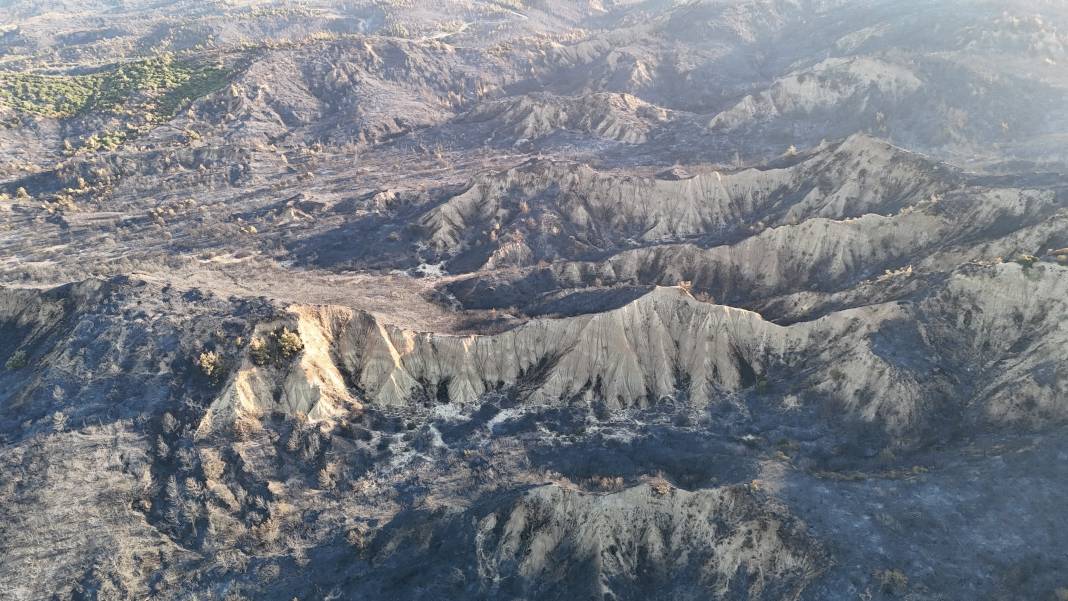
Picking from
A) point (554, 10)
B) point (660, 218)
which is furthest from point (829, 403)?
point (554, 10)

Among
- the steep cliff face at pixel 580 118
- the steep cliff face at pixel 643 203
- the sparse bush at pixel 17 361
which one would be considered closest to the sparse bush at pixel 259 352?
the sparse bush at pixel 17 361

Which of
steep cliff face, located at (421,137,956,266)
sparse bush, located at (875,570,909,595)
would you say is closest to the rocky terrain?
sparse bush, located at (875,570,909,595)

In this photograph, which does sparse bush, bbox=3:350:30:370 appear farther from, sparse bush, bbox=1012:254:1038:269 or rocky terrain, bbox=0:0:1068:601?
sparse bush, bbox=1012:254:1038:269

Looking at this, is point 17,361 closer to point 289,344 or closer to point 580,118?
point 289,344

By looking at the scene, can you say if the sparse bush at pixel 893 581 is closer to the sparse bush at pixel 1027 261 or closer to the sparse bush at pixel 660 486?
the sparse bush at pixel 660 486

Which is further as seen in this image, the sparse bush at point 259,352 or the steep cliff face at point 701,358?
the sparse bush at point 259,352

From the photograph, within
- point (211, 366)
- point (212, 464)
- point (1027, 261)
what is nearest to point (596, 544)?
point (212, 464)
